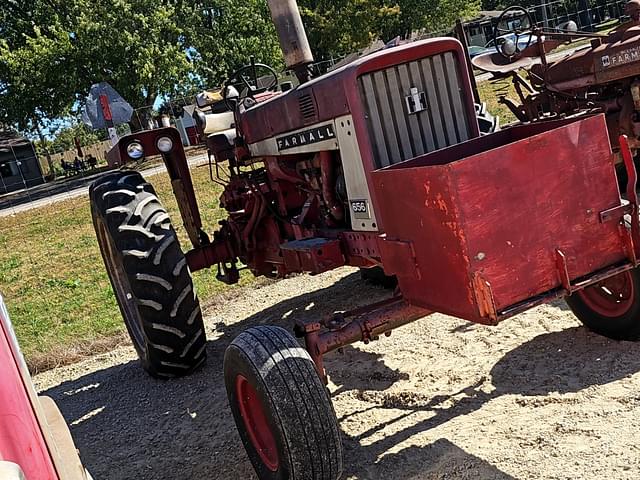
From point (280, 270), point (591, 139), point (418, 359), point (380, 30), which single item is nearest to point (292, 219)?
point (280, 270)

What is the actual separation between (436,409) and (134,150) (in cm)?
306

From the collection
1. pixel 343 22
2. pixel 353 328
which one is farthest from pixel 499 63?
pixel 343 22

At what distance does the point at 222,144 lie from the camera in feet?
18.1

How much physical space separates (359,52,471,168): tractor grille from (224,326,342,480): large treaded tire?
114cm

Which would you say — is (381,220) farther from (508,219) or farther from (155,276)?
(155,276)

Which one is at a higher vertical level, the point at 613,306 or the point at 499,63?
the point at 499,63

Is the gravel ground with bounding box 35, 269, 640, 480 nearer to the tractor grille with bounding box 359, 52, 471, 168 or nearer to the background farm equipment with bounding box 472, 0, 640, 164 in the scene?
the tractor grille with bounding box 359, 52, 471, 168

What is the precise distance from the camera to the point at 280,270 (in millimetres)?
5625

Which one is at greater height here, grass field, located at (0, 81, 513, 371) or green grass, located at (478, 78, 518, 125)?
green grass, located at (478, 78, 518, 125)

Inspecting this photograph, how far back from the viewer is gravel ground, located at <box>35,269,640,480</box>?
3406mm

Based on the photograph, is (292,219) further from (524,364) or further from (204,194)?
(204,194)

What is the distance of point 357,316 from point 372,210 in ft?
1.83

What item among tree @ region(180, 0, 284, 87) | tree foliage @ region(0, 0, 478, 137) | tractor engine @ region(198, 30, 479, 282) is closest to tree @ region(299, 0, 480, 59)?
tree foliage @ region(0, 0, 478, 137)

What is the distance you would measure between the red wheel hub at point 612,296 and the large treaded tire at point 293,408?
1.87 m
